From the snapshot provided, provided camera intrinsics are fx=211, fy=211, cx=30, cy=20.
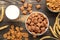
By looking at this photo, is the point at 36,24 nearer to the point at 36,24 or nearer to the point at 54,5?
the point at 36,24

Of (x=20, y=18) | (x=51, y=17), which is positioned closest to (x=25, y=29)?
(x=20, y=18)

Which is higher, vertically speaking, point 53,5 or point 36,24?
point 53,5

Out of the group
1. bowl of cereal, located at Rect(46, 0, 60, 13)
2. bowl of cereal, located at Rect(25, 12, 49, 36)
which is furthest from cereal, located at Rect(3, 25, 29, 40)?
bowl of cereal, located at Rect(46, 0, 60, 13)

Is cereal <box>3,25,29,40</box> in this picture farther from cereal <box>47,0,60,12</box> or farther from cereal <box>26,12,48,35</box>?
cereal <box>47,0,60,12</box>

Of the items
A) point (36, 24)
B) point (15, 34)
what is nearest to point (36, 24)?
point (36, 24)

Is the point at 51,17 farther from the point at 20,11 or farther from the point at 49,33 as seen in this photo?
the point at 20,11

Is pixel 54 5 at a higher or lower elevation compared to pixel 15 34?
higher

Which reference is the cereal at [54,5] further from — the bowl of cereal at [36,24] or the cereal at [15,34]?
the cereal at [15,34]
